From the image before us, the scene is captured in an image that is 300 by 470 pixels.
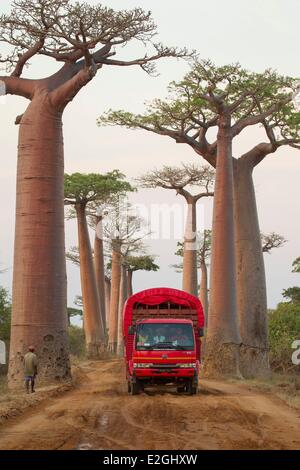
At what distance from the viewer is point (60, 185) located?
61.6 feet

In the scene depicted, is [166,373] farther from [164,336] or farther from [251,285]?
[251,285]

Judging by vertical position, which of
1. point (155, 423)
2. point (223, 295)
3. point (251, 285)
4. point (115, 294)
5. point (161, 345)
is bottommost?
point (155, 423)

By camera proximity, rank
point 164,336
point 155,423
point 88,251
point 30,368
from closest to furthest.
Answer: point 155,423, point 30,368, point 164,336, point 88,251

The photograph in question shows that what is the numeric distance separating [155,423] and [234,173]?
16.0 m

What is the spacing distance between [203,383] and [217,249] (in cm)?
450

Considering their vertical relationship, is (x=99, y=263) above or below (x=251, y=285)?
above

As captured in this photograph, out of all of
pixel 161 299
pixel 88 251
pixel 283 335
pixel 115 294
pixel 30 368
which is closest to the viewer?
pixel 30 368

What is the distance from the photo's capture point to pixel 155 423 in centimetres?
1091

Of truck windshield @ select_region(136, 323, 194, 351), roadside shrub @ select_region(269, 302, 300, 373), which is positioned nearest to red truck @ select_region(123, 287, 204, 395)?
truck windshield @ select_region(136, 323, 194, 351)

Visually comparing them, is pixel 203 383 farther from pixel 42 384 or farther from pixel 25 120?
pixel 25 120

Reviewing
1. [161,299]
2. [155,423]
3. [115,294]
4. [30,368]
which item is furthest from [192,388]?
[115,294]

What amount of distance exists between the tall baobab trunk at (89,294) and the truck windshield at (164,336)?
62.0 ft

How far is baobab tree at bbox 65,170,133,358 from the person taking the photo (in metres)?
36.0
